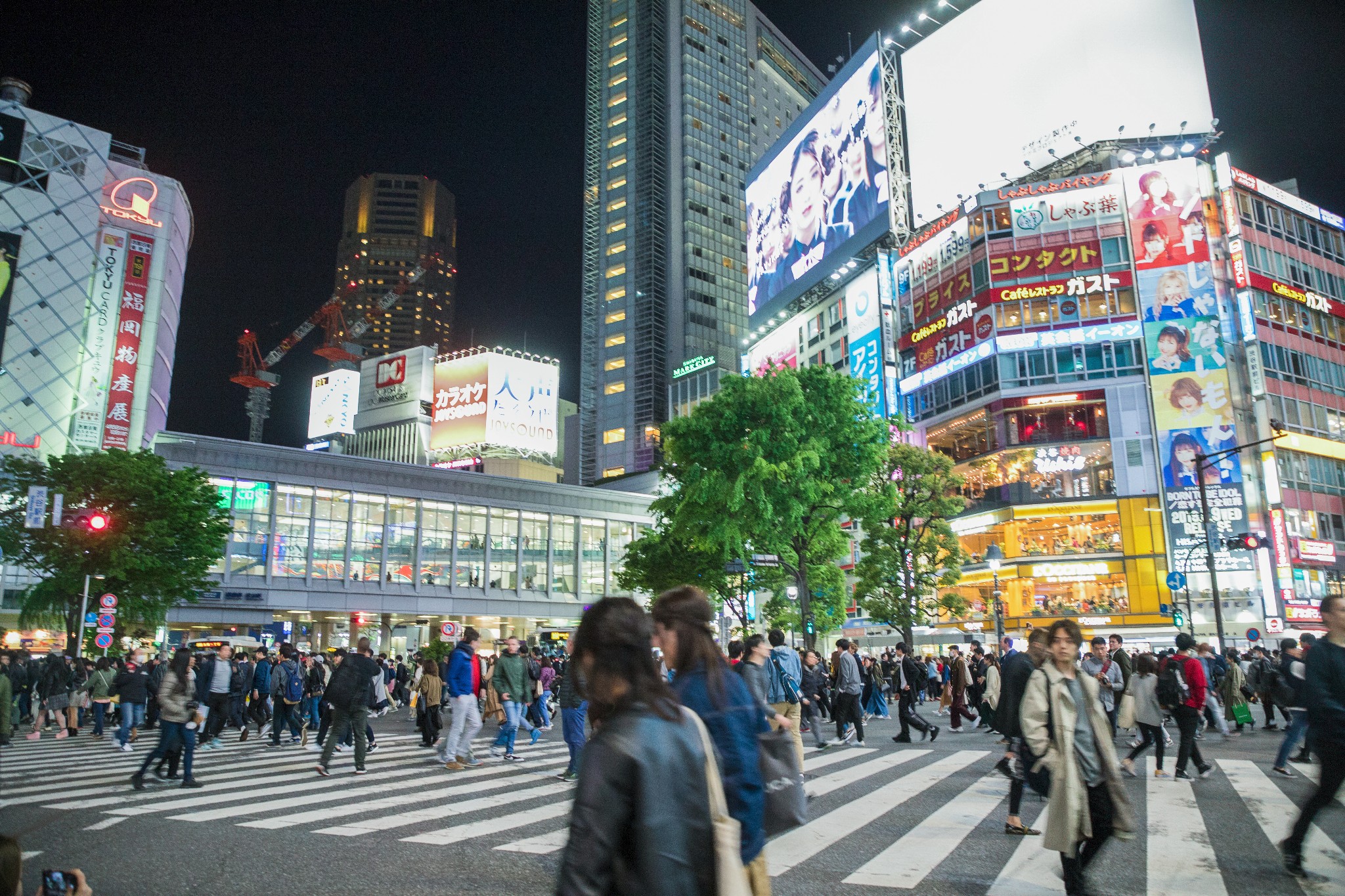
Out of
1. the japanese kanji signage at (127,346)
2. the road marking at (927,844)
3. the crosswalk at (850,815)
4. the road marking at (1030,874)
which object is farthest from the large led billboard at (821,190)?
the road marking at (1030,874)

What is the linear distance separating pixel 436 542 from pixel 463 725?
43.6m

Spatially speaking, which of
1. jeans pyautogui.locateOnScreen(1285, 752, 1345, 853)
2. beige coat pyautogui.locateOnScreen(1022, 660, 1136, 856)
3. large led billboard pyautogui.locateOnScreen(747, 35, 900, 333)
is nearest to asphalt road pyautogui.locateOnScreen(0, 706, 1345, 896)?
jeans pyautogui.locateOnScreen(1285, 752, 1345, 853)

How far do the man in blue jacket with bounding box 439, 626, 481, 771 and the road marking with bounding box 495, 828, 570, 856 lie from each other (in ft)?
16.2

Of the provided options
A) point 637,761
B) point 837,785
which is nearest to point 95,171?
point 837,785

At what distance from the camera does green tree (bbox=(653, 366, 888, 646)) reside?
24.6 metres

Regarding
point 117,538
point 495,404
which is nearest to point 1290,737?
point 117,538

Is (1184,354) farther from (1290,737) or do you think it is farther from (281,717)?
(281,717)

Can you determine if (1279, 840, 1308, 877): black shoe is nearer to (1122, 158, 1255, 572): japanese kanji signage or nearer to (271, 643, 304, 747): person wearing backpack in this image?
(271, 643, 304, 747): person wearing backpack

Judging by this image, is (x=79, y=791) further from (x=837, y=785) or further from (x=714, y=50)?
(x=714, y=50)

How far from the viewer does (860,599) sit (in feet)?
112

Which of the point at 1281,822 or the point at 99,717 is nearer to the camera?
the point at 1281,822

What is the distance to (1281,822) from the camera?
761cm

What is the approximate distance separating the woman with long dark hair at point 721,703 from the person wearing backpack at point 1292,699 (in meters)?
8.14

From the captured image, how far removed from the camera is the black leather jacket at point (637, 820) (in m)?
2.05
